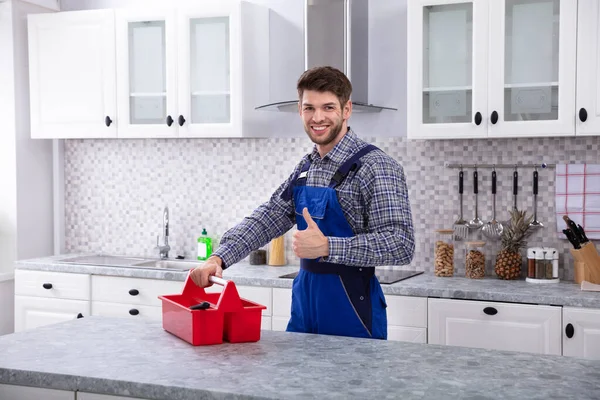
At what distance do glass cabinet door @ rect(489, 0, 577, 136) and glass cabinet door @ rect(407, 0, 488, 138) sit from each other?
73 mm

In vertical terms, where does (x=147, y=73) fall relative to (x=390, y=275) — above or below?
above

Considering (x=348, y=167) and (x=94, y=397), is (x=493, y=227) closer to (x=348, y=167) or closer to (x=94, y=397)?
(x=348, y=167)

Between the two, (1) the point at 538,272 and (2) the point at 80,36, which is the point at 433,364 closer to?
(1) the point at 538,272

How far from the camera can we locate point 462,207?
4055 millimetres

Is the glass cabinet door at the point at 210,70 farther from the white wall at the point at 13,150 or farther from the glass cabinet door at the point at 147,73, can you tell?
the white wall at the point at 13,150

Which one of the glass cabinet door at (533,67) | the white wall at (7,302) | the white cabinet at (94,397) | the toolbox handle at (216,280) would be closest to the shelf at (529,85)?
the glass cabinet door at (533,67)

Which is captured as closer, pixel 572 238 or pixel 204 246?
pixel 572 238

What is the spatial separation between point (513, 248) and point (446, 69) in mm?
978

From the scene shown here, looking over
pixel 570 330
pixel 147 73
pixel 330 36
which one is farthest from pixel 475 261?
pixel 147 73

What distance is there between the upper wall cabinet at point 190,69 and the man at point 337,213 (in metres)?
1.54

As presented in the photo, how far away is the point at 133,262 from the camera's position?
4.57 m

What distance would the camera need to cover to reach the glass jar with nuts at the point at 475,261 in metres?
3.85

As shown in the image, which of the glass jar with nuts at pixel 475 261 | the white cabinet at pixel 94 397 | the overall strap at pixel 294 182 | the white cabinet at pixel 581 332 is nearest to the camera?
the white cabinet at pixel 94 397

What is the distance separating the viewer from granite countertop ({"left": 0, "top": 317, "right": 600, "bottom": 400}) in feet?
5.63
